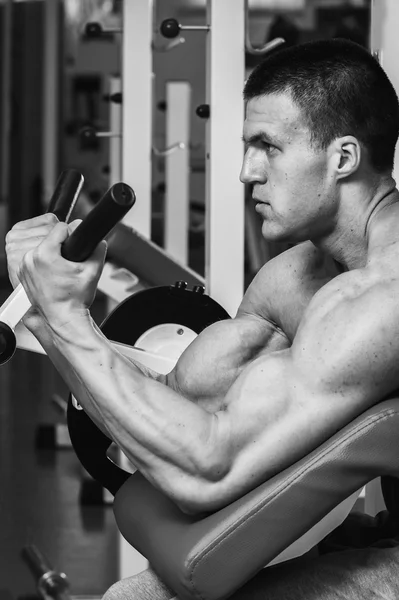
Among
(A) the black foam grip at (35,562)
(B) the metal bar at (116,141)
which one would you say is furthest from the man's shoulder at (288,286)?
(B) the metal bar at (116,141)

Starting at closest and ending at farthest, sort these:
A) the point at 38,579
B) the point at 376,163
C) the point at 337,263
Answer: the point at 376,163 < the point at 337,263 < the point at 38,579

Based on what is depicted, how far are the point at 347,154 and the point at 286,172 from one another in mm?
86

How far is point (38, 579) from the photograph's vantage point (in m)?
2.16

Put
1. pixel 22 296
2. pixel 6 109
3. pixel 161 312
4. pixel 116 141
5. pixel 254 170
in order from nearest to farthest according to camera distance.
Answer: pixel 254 170, pixel 22 296, pixel 161 312, pixel 116 141, pixel 6 109

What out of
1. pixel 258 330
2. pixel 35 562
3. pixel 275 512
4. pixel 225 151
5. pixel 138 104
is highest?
pixel 138 104

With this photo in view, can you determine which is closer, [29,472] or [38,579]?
[38,579]

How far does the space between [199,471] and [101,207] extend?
0.34 meters

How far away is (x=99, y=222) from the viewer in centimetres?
112

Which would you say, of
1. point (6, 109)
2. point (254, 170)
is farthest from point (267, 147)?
point (6, 109)

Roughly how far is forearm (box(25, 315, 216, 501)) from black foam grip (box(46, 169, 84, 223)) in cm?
32

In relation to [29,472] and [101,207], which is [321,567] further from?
[29,472]

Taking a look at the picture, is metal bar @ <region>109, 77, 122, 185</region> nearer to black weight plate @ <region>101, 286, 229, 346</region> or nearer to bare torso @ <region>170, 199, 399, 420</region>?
black weight plate @ <region>101, 286, 229, 346</region>

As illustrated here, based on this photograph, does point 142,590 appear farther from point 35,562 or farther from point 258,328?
point 35,562

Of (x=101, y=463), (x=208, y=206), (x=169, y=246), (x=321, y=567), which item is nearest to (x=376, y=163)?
(x=321, y=567)
